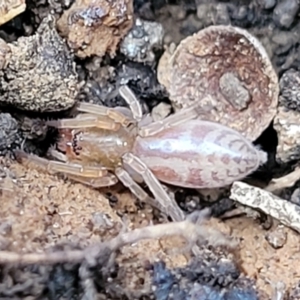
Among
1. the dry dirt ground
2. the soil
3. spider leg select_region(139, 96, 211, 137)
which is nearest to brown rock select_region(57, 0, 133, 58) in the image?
the soil

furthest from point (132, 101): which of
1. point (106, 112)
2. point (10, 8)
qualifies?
point (10, 8)

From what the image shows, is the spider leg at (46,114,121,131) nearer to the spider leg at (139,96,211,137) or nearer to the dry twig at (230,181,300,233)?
the spider leg at (139,96,211,137)

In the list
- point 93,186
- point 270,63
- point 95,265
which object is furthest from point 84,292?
point 270,63

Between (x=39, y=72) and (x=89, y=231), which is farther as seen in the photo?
(x=39, y=72)

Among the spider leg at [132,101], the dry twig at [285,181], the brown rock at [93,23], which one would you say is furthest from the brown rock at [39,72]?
the dry twig at [285,181]

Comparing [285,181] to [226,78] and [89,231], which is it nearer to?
[226,78]

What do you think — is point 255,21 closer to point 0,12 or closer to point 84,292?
point 0,12
